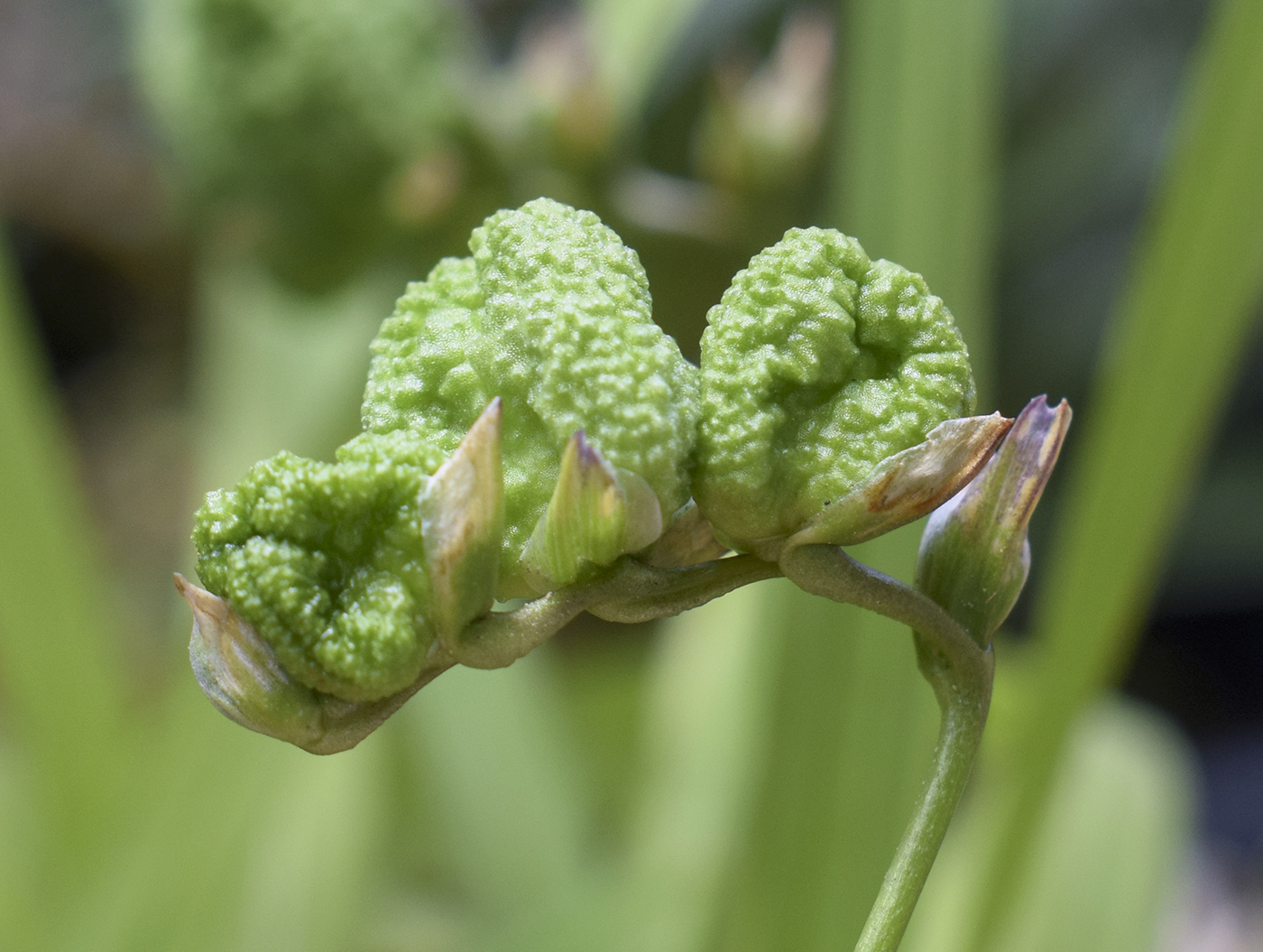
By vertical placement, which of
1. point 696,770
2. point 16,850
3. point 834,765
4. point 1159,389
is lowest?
point 16,850

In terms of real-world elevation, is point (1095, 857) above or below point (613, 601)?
below

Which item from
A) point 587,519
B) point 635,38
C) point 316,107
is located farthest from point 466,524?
point 635,38

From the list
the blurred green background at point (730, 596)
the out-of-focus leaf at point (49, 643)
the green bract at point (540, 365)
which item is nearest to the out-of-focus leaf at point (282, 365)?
the blurred green background at point (730, 596)

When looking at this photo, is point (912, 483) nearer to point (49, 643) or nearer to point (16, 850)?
point (49, 643)

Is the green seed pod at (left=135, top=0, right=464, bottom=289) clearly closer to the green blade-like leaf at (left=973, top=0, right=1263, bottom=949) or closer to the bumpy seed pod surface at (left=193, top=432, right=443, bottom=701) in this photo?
the green blade-like leaf at (left=973, top=0, right=1263, bottom=949)

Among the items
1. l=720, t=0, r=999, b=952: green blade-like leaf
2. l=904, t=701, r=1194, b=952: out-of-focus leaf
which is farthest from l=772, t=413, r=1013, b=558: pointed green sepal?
l=904, t=701, r=1194, b=952: out-of-focus leaf

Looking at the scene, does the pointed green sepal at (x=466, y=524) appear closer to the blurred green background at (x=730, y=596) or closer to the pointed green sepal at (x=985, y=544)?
the pointed green sepal at (x=985, y=544)

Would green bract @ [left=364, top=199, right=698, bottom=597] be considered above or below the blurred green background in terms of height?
above
